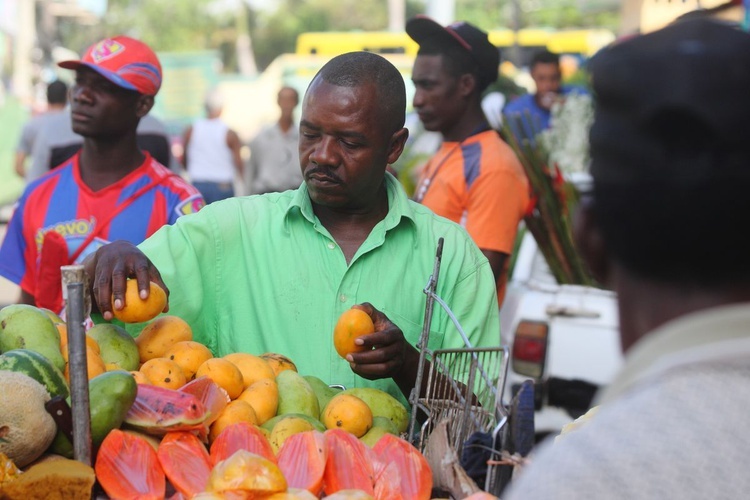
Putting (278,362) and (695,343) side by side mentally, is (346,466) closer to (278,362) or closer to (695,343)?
(278,362)

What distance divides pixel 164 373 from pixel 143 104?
2.38 meters

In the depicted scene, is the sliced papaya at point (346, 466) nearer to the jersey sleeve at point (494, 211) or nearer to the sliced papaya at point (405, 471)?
the sliced papaya at point (405, 471)

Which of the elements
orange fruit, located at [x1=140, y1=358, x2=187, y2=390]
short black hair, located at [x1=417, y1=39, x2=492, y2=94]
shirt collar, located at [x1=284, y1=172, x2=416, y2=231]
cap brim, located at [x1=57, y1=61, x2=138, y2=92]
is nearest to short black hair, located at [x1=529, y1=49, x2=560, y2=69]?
short black hair, located at [x1=417, y1=39, x2=492, y2=94]

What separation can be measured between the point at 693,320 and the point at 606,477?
21cm

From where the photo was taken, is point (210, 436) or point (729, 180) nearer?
point (729, 180)

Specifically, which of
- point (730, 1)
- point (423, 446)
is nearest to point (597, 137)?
point (423, 446)

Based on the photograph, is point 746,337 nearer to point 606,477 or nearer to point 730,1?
point 606,477

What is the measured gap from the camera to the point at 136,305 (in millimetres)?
2607

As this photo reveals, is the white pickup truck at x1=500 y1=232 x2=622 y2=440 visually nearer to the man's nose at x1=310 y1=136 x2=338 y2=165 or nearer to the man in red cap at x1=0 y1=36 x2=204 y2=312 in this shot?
the man in red cap at x1=0 y1=36 x2=204 y2=312

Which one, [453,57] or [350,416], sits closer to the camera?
[350,416]

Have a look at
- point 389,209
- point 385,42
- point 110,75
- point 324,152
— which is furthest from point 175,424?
point 385,42

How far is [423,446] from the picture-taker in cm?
259

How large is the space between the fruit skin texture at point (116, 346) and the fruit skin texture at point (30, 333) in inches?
4.2

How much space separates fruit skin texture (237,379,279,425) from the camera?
2.60m
